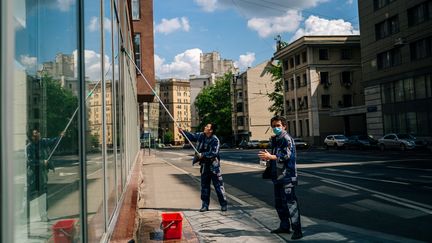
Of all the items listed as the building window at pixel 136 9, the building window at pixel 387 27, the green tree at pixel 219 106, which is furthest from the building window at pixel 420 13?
the green tree at pixel 219 106

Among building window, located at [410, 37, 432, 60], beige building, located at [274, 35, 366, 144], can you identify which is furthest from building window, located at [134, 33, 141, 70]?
beige building, located at [274, 35, 366, 144]

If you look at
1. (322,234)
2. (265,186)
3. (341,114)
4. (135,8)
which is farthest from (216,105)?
(322,234)

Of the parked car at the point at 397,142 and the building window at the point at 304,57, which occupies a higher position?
the building window at the point at 304,57

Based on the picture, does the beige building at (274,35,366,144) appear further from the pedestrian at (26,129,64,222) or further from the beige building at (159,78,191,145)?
the beige building at (159,78,191,145)

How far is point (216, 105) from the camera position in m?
88.4

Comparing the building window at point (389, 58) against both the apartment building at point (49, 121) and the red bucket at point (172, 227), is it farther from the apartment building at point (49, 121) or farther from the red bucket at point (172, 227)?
the apartment building at point (49, 121)

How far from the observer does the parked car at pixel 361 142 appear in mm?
40769

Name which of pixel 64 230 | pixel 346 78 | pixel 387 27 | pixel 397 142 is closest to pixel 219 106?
pixel 346 78

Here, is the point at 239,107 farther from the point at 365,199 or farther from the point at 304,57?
the point at 365,199

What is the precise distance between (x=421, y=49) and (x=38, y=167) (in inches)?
1479

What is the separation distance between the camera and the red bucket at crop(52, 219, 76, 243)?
246 cm

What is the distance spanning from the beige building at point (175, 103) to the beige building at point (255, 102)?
201ft

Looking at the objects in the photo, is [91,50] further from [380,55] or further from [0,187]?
[380,55]

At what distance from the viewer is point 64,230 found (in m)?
2.62
